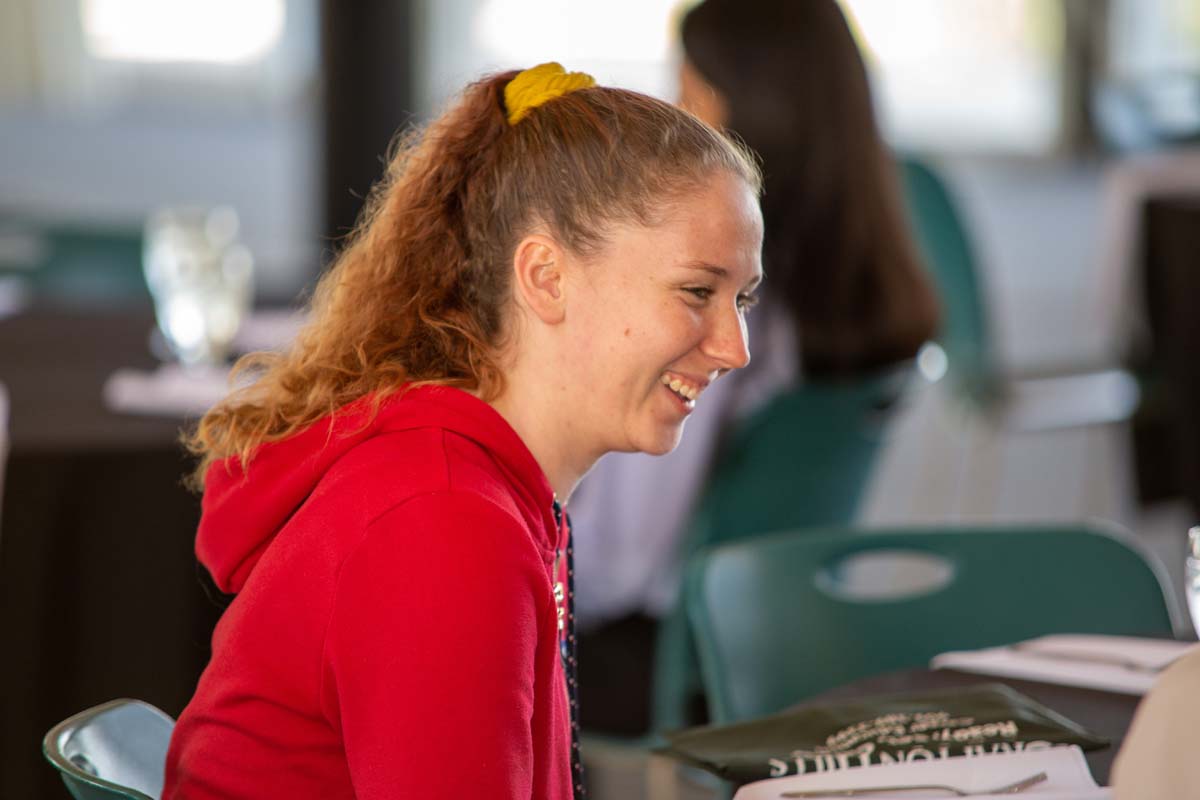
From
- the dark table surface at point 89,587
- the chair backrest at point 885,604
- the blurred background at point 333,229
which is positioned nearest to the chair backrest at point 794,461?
the blurred background at point 333,229

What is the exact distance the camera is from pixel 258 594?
38.7 inches

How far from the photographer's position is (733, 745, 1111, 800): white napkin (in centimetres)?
96

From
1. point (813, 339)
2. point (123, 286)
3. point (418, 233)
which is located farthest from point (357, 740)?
point (123, 286)

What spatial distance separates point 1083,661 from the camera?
4.16ft

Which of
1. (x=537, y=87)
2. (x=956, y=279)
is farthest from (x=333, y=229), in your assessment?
(x=537, y=87)

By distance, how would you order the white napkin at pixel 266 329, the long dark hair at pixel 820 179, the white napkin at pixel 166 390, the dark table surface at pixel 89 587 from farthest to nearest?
the white napkin at pixel 266 329
the long dark hair at pixel 820 179
the white napkin at pixel 166 390
the dark table surface at pixel 89 587

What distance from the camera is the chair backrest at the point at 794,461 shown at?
78.7 inches

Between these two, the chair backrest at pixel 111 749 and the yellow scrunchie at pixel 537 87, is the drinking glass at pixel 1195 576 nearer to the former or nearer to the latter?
the yellow scrunchie at pixel 537 87

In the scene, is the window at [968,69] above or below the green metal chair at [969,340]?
above

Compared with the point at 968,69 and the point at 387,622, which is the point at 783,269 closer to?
the point at 387,622

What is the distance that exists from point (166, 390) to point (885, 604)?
3.47 ft

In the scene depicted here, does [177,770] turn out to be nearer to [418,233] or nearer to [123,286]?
[418,233]

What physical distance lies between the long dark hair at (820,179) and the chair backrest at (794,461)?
0.10m

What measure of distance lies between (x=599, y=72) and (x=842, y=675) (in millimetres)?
3770
